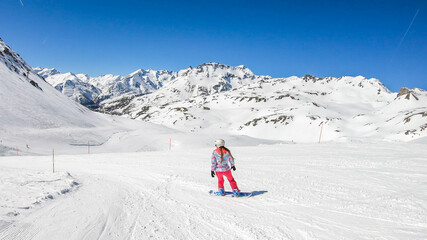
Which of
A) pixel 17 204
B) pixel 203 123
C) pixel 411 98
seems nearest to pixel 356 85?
pixel 411 98

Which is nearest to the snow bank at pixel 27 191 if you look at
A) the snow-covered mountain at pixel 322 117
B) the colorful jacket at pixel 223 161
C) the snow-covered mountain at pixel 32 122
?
the colorful jacket at pixel 223 161

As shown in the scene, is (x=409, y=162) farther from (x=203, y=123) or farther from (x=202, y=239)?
(x=203, y=123)

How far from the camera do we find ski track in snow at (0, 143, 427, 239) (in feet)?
14.2

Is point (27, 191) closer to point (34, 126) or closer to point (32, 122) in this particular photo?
point (34, 126)

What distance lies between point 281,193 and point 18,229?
6.65 metres

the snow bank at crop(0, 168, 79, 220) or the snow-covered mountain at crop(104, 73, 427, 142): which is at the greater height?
the snow-covered mountain at crop(104, 73, 427, 142)

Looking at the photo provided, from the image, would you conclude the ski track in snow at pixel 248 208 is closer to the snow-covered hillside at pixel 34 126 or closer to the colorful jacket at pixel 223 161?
the colorful jacket at pixel 223 161

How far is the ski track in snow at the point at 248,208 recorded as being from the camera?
4336 millimetres

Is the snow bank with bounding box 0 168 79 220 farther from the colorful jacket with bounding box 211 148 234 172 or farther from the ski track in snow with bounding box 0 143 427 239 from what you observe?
the colorful jacket with bounding box 211 148 234 172

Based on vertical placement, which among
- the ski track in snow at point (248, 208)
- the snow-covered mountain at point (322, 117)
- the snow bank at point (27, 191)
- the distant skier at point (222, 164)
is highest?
the snow-covered mountain at point (322, 117)

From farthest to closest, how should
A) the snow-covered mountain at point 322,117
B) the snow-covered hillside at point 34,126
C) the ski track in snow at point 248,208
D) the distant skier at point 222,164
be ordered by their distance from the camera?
the snow-covered mountain at point 322,117, the snow-covered hillside at point 34,126, the distant skier at point 222,164, the ski track in snow at point 248,208

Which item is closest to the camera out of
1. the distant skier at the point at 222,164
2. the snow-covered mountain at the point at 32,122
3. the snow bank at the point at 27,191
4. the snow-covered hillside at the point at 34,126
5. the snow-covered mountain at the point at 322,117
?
the snow bank at the point at 27,191

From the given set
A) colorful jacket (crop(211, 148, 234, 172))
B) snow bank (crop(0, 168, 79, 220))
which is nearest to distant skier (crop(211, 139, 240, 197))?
colorful jacket (crop(211, 148, 234, 172))

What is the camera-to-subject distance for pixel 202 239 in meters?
4.18
